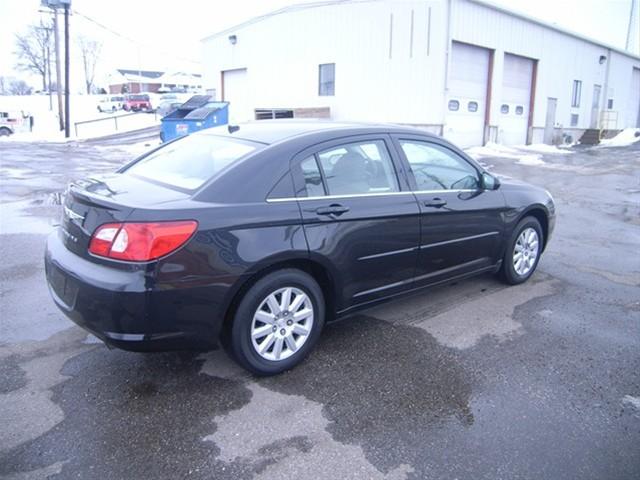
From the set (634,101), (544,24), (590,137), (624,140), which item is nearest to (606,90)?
(590,137)

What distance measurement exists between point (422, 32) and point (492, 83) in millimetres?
4447

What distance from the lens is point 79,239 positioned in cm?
318

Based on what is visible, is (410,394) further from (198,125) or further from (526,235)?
(198,125)

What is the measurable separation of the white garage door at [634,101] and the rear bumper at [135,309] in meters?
41.2

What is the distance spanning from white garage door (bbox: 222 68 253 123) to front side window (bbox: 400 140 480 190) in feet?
79.6

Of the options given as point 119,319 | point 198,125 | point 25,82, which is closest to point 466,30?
point 198,125

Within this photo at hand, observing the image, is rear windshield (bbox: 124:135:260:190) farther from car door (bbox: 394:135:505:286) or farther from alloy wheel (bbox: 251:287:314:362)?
car door (bbox: 394:135:505:286)

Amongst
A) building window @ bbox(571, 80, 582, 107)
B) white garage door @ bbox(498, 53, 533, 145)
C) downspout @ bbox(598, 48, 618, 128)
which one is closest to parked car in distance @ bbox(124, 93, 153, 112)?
white garage door @ bbox(498, 53, 533, 145)

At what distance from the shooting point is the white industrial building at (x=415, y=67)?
819 inches

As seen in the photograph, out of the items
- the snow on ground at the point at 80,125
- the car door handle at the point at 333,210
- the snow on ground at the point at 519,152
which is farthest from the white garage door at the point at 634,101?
the car door handle at the point at 333,210

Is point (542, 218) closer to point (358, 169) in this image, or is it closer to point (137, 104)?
point (358, 169)

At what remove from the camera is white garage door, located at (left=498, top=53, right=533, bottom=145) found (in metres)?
24.2

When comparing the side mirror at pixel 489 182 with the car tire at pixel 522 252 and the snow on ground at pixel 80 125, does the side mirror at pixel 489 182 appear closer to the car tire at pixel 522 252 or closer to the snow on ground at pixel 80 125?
the car tire at pixel 522 252

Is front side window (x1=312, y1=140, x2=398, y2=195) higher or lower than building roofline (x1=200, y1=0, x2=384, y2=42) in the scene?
lower
